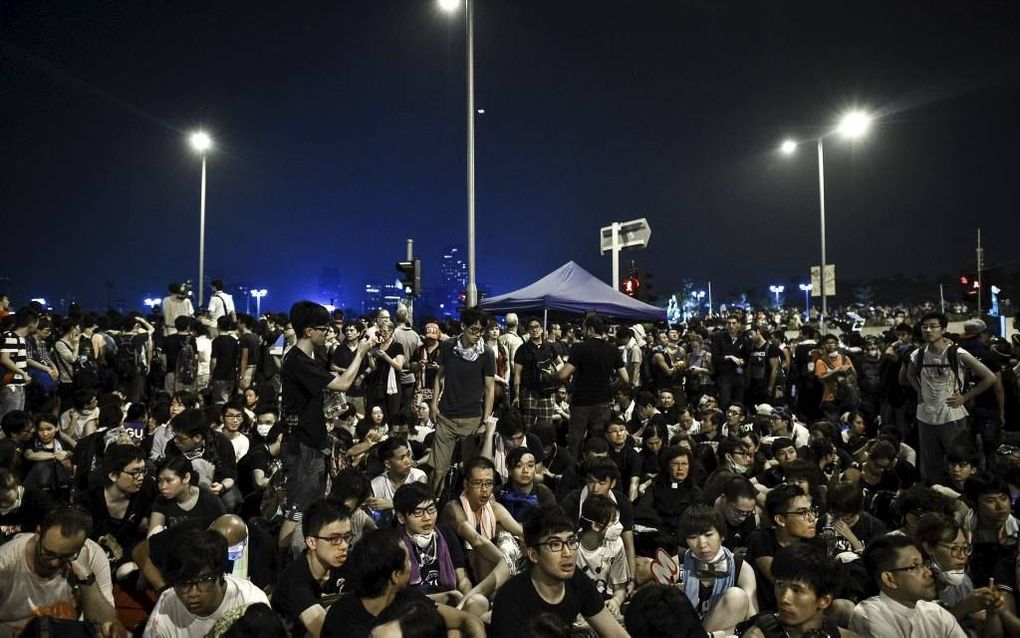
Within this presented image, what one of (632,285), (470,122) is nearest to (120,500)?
(470,122)

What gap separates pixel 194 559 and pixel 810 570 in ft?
10.5

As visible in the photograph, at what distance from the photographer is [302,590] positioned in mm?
4082

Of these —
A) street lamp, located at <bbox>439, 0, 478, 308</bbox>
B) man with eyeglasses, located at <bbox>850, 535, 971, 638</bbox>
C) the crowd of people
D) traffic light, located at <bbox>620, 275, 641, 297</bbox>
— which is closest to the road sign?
traffic light, located at <bbox>620, 275, 641, 297</bbox>

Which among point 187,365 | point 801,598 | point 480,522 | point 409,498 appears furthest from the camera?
point 187,365

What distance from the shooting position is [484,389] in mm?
7445

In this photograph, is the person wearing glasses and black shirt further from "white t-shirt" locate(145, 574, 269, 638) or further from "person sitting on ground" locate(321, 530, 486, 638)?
"white t-shirt" locate(145, 574, 269, 638)

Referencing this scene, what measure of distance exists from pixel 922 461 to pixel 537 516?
6.07 metres

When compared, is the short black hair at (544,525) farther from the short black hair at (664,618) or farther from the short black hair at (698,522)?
the short black hair at (698,522)

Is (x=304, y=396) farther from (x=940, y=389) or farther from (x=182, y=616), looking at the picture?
(x=940, y=389)

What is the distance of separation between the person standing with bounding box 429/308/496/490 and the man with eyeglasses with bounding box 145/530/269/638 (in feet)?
11.8

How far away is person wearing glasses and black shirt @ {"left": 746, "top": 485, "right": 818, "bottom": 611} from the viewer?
477cm

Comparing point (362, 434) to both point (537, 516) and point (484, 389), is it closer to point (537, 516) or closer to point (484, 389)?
point (484, 389)

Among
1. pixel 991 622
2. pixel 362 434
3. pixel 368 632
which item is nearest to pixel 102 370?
pixel 362 434

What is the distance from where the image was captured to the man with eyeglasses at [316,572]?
4043 mm
